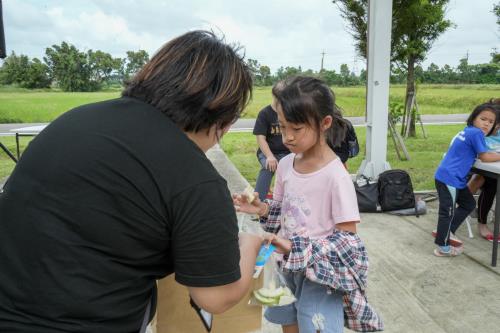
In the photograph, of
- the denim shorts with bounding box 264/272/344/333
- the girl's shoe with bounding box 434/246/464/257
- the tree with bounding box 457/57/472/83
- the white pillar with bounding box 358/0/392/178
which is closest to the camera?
the denim shorts with bounding box 264/272/344/333

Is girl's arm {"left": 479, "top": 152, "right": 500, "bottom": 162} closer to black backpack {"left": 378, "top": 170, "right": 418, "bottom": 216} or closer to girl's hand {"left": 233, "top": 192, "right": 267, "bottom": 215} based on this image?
black backpack {"left": 378, "top": 170, "right": 418, "bottom": 216}

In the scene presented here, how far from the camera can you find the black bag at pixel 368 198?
4730 millimetres

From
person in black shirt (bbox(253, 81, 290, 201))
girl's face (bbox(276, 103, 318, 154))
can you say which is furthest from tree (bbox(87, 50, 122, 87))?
girl's face (bbox(276, 103, 318, 154))

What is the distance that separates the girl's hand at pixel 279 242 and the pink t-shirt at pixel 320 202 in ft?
0.67

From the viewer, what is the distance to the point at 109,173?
84 centimetres

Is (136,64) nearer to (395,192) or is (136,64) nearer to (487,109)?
(487,109)

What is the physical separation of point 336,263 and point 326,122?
527 millimetres

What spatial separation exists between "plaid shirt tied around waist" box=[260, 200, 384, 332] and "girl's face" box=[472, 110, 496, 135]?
2470mm

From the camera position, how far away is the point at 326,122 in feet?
5.38

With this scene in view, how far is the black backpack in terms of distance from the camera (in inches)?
184

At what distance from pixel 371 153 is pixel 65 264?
4.79 metres

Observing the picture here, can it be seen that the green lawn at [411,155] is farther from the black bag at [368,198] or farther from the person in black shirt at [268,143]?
the person in black shirt at [268,143]

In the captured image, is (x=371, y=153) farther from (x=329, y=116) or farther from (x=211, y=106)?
(x=211, y=106)

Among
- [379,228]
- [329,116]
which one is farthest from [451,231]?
[329,116]
